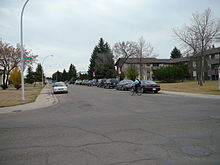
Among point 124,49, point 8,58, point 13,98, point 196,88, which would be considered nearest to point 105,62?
point 124,49

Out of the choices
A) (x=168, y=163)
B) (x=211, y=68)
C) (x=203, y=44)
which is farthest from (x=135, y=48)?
(x=168, y=163)

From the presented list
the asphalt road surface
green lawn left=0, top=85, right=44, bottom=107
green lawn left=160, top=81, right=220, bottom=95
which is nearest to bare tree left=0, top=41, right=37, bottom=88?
green lawn left=0, top=85, right=44, bottom=107

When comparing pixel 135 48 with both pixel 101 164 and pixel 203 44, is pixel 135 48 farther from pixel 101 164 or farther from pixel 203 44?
pixel 101 164

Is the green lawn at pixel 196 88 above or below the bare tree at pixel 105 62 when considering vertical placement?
below

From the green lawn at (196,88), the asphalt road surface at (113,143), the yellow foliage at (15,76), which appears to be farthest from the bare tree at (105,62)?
the asphalt road surface at (113,143)

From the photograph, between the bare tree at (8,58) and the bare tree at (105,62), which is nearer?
the bare tree at (8,58)

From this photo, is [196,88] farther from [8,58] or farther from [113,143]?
[8,58]

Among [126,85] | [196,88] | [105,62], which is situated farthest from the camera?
[105,62]

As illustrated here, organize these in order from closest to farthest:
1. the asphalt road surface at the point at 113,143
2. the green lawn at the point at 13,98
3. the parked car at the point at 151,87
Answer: the asphalt road surface at the point at 113,143 → the green lawn at the point at 13,98 → the parked car at the point at 151,87

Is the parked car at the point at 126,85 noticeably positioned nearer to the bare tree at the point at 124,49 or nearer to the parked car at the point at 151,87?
the parked car at the point at 151,87

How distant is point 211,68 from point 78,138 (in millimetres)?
65156

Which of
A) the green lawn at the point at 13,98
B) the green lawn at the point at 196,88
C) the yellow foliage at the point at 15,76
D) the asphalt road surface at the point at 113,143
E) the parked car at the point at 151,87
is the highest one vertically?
the yellow foliage at the point at 15,76

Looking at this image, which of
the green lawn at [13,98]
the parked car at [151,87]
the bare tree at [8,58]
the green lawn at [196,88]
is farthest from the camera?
the bare tree at [8,58]

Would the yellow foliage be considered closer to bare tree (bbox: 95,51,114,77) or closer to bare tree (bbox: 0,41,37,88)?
bare tree (bbox: 0,41,37,88)
